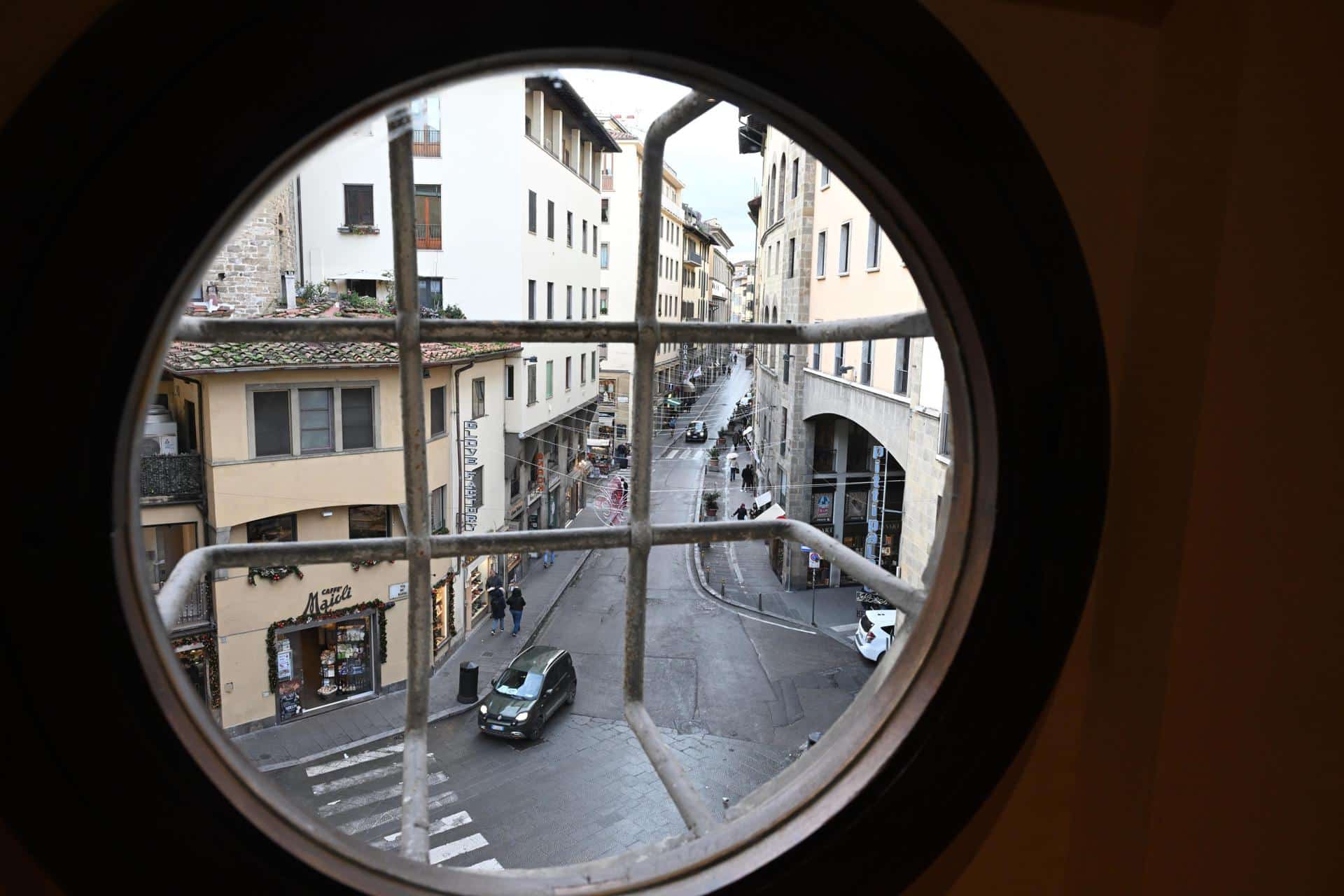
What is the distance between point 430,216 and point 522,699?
3.86 meters

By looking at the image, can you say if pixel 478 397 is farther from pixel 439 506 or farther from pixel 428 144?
pixel 428 144

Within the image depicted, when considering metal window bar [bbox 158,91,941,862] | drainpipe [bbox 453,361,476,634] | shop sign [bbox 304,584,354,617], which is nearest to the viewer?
metal window bar [bbox 158,91,941,862]

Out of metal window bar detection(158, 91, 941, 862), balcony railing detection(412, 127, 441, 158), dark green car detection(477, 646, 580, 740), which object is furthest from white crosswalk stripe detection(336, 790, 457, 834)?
balcony railing detection(412, 127, 441, 158)

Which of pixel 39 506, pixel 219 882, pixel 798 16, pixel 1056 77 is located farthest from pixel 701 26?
pixel 219 882

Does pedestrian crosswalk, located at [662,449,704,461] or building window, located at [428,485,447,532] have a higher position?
building window, located at [428,485,447,532]

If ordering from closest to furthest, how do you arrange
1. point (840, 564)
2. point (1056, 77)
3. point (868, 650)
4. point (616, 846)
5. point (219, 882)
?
point (219, 882) → point (1056, 77) → point (840, 564) → point (616, 846) → point (868, 650)

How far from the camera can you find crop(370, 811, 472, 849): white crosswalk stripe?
5.34 meters

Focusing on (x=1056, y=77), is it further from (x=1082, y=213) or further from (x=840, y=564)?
(x=840, y=564)

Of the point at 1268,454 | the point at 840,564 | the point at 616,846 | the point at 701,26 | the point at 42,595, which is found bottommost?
the point at 616,846

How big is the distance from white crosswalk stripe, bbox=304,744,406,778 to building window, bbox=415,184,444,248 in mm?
3879

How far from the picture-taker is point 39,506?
29.5 inches

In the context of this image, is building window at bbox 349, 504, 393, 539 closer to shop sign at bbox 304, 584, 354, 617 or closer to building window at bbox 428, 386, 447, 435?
shop sign at bbox 304, 584, 354, 617

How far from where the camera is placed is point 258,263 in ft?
17.0

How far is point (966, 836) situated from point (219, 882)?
2.96 ft
